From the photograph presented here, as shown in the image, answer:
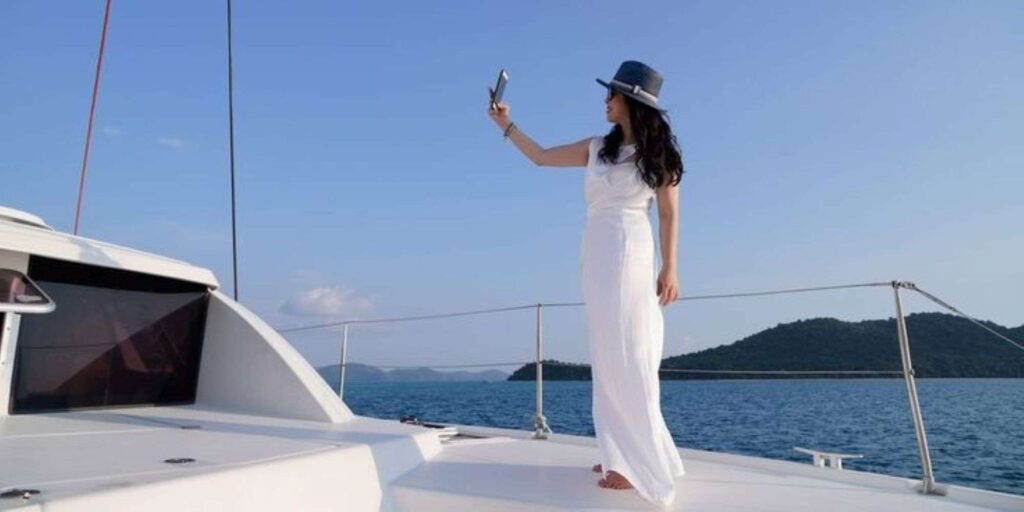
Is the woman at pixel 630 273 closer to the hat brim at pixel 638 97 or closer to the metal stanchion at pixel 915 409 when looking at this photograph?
the hat brim at pixel 638 97

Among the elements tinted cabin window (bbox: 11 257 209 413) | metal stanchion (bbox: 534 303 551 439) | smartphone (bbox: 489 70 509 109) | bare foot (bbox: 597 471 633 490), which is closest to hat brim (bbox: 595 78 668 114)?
smartphone (bbox: 489 70 509 109)

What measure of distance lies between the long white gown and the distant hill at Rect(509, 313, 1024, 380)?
69.0ft

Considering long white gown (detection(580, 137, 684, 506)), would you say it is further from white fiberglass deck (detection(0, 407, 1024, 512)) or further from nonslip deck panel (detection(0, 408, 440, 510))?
nonslip deck panel (detection(0, 408, 440, 510))

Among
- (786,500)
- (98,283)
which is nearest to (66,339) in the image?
(98,283)

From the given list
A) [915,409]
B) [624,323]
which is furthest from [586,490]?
[915,409]

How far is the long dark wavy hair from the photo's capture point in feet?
5.98

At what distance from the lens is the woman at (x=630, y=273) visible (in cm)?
Result: 175

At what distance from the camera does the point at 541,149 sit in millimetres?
2102

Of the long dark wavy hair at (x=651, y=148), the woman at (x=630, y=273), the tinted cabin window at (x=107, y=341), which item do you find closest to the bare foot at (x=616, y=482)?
the woman at (x=630, y=273)

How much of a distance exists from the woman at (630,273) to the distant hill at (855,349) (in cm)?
2104

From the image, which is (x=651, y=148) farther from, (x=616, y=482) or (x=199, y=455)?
(x=199, y=455)

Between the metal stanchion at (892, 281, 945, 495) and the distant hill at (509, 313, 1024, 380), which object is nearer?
the metal stanchion at (892, 281, 945, 495)

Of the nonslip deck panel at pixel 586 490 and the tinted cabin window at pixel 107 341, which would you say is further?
the tinted cabin window at pixel 107 341

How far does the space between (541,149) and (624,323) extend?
0.71 m
